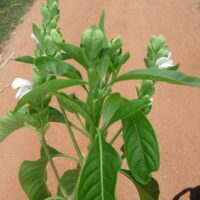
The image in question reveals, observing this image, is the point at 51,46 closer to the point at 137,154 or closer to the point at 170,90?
the point at 137,154

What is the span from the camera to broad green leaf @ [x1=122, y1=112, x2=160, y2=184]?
0.57m

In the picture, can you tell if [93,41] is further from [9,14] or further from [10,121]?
[9,14]

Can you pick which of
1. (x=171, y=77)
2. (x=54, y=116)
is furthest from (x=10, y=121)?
(x=171, y=77)

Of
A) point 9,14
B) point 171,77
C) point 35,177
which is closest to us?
point 171,77

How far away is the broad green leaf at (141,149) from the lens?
57 centimetres

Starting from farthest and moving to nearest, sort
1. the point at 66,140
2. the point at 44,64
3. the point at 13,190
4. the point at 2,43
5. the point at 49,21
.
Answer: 1. the point at 2,43
2. the point at 66,140
3. the point at 13,190
4. the point at 49,21
5. the point at 44,64

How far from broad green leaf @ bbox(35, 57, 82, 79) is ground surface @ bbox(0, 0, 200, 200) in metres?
0.83

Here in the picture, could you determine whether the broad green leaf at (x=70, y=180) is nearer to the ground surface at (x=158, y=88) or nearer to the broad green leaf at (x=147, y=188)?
the broad green leaf at (x=147, y=188)

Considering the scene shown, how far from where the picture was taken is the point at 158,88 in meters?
1.81

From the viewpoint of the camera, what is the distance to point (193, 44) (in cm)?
212

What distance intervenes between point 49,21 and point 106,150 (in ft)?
0.72

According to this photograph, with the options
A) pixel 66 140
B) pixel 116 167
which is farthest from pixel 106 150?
pixel 66 140

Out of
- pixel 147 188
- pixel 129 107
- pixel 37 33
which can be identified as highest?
pixel 37 33

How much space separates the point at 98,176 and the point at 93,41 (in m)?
0.17
